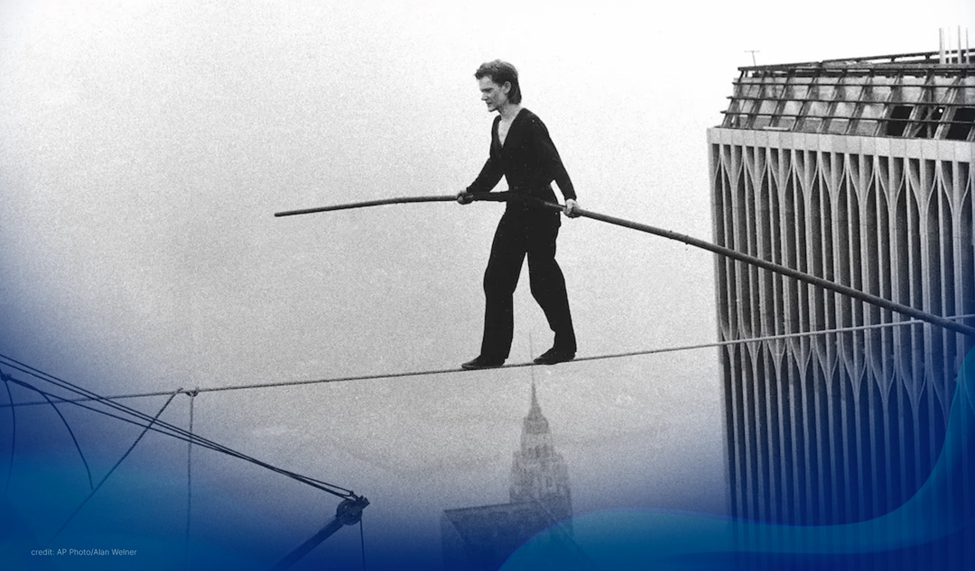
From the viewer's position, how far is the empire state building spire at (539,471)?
14.0m

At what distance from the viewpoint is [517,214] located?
321 inches

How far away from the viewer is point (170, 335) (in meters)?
16.4

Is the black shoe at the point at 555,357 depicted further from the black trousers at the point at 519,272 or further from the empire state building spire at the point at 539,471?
the empire state building spire at the point at 539,471

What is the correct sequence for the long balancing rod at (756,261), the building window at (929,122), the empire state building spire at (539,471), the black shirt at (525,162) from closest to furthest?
1. the long balancing rod at (756,261)
2. the black shirt at (525,162)
3. the empire state building spire at (539,471)
4. the building window at (929,122)

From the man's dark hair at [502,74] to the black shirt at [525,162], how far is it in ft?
0.29

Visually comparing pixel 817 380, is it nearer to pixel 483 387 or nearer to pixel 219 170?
pixel 483 387

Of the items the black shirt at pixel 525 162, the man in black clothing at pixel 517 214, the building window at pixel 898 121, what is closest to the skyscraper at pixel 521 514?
the man in black clothing at pixel 517 214

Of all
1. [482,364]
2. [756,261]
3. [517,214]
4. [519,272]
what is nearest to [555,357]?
[482,364]

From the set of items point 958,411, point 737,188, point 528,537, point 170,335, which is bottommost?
point 528,537

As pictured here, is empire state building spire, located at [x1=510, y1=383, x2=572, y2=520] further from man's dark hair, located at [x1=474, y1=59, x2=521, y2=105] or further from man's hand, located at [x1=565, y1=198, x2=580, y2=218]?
man's hand, located at [x1=565, y1=198, x2=580, y2=218]

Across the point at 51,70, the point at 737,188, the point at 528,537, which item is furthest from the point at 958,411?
the point at 51,70

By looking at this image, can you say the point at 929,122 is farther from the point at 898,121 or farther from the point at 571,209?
the point at 571,209

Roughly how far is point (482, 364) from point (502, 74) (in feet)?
5.10

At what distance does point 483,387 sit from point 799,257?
13.9 feet
